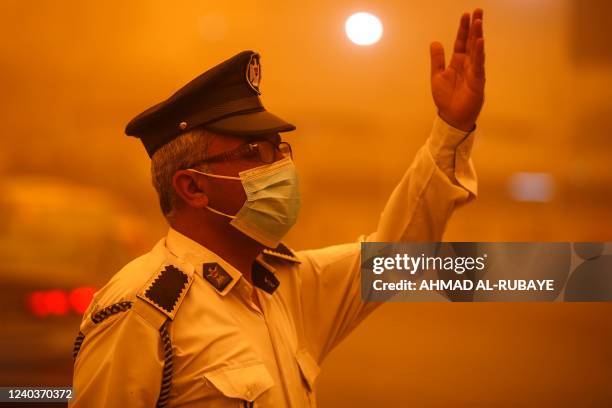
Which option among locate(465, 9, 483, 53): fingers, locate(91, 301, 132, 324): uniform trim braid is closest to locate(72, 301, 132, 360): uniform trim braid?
locate(91, 301, 132, 324): uniform trim braid

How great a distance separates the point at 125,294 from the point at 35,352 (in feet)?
2.97

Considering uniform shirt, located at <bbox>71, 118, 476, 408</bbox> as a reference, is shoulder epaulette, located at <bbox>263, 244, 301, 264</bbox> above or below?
above

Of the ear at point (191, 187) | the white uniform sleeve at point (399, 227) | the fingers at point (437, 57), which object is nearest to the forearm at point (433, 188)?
the white uniform sleeve at point (399, 227)

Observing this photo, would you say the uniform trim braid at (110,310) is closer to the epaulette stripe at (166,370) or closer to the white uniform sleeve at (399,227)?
the epaulette stripe at (166,370)

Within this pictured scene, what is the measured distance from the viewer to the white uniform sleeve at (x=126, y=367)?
122 cm

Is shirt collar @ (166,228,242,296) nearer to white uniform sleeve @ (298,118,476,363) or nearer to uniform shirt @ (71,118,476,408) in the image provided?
uniform shirt @ (71,118,476,408)

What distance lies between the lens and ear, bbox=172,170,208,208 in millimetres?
1379

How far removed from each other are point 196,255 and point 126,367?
0.26 meters

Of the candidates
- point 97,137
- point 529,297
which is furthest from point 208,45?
point 529,297

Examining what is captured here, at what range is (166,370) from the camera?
1.23m

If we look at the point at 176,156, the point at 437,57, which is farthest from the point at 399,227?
the point at 176,156

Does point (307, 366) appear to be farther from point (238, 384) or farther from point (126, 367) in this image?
point (126, 367)

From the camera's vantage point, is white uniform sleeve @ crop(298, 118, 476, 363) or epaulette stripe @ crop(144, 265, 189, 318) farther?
white uniform sleeve @ crop(298, 118, 476, 363)

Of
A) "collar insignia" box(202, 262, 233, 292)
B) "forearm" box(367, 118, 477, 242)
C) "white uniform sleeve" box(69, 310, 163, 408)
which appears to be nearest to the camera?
"white uniform sleeve" box(69, 310, 163, 408)
